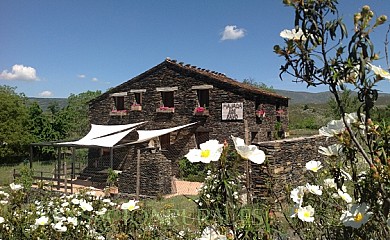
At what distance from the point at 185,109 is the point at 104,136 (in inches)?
148

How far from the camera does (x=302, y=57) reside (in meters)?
1.54

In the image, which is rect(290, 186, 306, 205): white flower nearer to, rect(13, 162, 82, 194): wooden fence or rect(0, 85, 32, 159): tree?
rect(13, 162, 82, 194): wooden fence

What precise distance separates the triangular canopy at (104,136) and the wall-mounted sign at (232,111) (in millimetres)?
4082

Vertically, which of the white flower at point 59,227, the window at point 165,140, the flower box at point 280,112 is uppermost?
the flower box at point 280,112

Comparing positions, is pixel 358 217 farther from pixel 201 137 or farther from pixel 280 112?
pixel 280 112

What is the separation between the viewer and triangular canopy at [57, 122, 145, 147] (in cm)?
1327

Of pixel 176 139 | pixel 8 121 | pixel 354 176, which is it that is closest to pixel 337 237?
pixel 354 176

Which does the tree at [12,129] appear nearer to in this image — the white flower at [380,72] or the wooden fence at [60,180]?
the wooden fence at [60,180]

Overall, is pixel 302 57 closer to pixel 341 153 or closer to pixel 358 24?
pixel 358 24

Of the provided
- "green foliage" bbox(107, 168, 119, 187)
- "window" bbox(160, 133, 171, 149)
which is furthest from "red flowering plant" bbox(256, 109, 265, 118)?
"green foliage" bbox(107, 168, 119, 187)

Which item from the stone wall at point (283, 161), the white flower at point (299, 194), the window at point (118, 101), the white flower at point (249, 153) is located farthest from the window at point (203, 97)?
the white flower at point (249, 153)

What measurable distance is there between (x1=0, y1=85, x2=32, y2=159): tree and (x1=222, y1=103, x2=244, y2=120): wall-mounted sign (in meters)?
13.7

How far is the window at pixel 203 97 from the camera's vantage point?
15883 millimetres

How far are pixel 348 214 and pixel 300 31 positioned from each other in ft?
2.64
